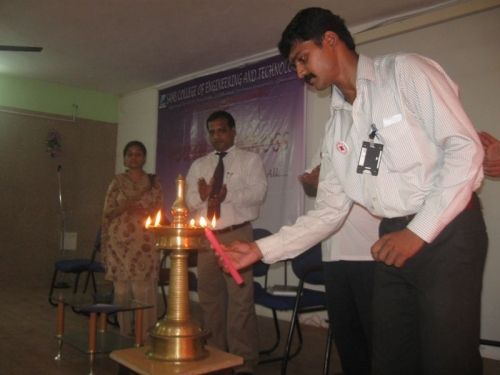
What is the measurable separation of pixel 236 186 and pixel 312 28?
189 cm

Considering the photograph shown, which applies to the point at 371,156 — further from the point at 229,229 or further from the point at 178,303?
the point at 229,229

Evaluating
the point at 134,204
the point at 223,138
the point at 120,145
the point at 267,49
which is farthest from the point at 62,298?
the point at 120,145

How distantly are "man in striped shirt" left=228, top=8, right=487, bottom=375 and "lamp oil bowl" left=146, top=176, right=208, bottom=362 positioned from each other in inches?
9.4

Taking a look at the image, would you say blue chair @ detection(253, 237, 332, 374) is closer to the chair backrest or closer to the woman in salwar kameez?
the chair backrest

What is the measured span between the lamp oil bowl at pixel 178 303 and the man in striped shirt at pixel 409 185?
238mm

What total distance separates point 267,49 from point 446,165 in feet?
13.6

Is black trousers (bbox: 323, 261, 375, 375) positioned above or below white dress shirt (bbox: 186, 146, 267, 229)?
below

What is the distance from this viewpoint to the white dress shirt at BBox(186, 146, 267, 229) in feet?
10.3

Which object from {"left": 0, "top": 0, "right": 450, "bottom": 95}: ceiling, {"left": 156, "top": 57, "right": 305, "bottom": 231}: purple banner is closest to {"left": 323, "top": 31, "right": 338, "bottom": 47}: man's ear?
{"left": 0, "top": 0, "right": 450, "bottom": 95}: ceiling

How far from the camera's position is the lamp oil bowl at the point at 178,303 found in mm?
1282

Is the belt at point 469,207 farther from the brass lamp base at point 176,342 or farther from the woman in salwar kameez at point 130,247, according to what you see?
the woman in salwar kameez at point 130,247

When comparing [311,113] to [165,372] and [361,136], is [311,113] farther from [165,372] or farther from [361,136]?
[165,372]

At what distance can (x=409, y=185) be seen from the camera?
1243 millimetres

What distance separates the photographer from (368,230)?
2.17 meters
